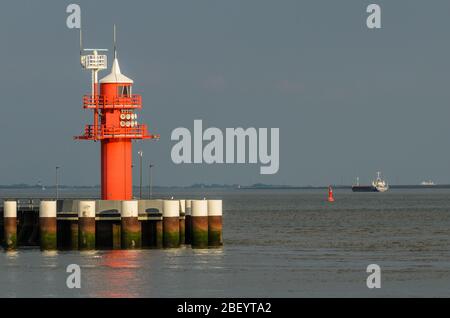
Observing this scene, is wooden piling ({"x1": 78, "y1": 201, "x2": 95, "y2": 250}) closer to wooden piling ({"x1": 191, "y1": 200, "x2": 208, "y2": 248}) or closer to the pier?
the pier

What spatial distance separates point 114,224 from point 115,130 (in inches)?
189

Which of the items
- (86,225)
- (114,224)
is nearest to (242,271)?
(114,224)

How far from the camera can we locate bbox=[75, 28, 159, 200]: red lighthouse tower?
59.7 meters

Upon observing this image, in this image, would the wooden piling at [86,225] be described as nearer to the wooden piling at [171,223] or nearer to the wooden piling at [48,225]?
the wooden piling at [48,225]

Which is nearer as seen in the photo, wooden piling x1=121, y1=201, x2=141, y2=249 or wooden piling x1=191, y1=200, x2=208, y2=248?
wooden piling x1=121, y1=201, x2=141, y2=249

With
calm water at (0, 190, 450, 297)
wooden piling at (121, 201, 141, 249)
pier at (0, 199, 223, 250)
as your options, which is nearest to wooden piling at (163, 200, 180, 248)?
pier at (0, 199, 223, 250)

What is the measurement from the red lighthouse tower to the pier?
2.84m

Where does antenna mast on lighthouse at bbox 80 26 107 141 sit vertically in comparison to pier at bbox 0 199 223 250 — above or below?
above

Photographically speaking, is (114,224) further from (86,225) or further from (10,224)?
(10,224)

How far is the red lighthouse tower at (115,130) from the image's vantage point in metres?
59.7

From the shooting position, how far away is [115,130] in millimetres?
59656
